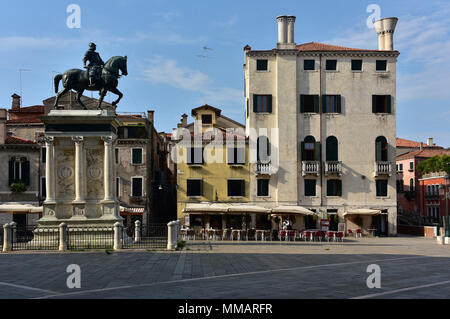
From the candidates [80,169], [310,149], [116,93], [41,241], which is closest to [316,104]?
[310,149]

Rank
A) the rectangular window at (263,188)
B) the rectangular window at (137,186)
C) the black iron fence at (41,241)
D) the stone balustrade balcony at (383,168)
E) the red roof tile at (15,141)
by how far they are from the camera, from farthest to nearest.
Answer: the rectangular window at (137,186) < the red roof tile at (15,141) < the rectangular window at (263,188) < the stone balustrade balcony at (383,168) < the black iron fence at (41,241)

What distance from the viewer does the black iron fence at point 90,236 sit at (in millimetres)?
28094

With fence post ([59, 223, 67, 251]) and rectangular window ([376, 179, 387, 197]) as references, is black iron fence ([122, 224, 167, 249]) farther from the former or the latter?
rectangular window ([376, 179, 387, 197])

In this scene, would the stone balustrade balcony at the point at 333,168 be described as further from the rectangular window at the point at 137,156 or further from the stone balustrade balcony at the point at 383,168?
the rectangular window at the point at 137,156

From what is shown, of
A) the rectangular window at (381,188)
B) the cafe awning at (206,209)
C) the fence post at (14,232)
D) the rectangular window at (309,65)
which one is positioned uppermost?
the rectangular window at (309,65)

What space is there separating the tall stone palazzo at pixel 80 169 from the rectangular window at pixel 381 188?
2479cm

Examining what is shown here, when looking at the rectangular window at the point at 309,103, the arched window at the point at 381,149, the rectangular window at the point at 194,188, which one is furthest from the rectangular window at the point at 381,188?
the rectangular window at the point at 194,188

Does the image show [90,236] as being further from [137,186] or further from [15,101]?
[15,101]

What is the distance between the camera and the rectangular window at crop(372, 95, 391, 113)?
151ft

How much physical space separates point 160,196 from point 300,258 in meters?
34.6

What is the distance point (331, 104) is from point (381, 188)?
26.4 feet

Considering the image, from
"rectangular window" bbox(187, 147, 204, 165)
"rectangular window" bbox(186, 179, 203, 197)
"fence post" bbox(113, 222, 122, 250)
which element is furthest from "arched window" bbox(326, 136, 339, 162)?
"fence post" bbox(113, 222, 122, 250)

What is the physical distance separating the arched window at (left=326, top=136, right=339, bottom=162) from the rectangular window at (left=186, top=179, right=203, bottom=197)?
422 inches
